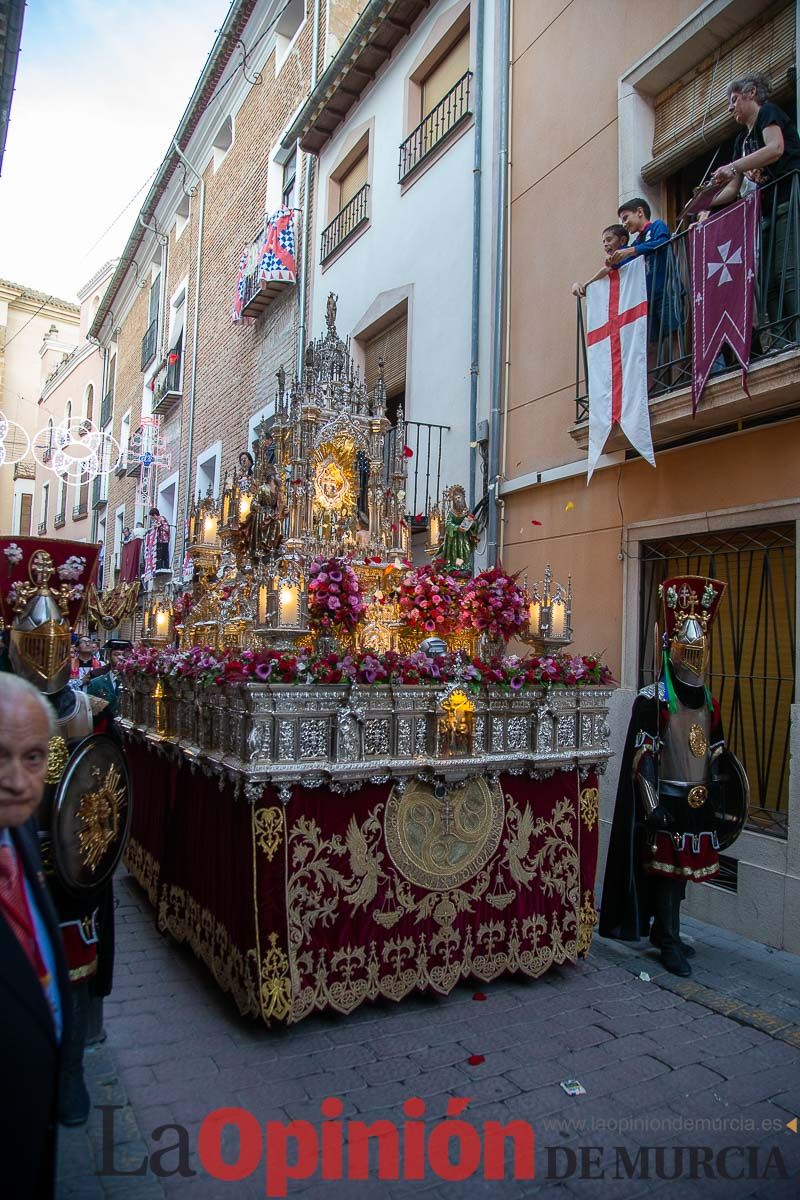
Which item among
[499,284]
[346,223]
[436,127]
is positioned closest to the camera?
[499,284]

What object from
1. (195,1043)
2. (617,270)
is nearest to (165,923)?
(195,1043)

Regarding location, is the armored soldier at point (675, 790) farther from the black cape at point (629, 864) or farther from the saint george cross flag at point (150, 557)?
the saint george cross flag at point (150, 557)

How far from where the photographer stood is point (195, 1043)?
349 centimetres

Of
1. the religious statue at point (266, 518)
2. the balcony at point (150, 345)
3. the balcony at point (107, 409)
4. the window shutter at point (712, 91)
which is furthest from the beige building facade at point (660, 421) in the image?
the balcony at point (107, 409)

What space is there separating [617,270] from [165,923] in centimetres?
558

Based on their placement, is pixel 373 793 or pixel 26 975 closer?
pixel 26 975

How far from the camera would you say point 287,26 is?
1354cm

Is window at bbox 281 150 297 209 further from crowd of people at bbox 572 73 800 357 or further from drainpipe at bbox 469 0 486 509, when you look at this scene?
crowd of people at bbox 572 73 800 357

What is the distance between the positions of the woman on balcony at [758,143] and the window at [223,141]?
13.5 metres

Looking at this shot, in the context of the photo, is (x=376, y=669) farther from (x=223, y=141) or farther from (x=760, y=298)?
(x=223, y=141)

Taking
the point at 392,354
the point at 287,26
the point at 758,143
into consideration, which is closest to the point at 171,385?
the point at 287,26

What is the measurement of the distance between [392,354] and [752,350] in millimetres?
5947

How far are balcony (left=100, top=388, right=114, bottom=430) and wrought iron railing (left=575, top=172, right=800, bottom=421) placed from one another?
2174 cm

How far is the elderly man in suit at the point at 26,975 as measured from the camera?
1.30m
